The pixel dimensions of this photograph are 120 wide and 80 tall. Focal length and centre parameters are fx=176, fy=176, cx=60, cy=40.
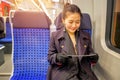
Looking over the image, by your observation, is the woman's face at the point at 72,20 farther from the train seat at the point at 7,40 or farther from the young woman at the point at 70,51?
the train seat at the point at 7,40

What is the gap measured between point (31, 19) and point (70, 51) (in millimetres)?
720

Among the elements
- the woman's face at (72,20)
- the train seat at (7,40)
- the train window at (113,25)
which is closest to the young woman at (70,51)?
the woman's face at (72,20)

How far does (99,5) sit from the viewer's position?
2035 millimetres

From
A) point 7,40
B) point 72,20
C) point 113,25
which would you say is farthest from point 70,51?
point 7,40

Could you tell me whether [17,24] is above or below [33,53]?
above

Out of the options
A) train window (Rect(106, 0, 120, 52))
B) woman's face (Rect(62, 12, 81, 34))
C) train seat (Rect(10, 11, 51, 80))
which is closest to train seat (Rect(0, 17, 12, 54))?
train seat (Rect(10, 11, 51, 80))

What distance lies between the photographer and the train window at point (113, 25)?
5.98ft

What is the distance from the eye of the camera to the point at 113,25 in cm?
188

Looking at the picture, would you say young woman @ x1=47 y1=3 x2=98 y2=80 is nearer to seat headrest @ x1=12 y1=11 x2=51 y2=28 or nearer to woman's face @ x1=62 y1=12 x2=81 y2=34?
woman's face @ x1=62 y1=12 x2=81 y2=34

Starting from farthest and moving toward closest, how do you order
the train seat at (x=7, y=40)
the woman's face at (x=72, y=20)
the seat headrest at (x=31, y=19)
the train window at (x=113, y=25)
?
the train seat at (x=7, y=40), the seat headrest at (x=31, y=19), the train window at (x=113, y=25), the woman's face at (x=72, y=20)

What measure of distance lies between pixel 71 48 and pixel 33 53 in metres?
0.70

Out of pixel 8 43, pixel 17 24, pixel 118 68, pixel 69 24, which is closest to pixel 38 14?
pixel 17 24

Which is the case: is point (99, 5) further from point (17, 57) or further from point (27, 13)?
point (17, 57)

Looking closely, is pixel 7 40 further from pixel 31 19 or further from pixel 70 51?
pixel 70 51
